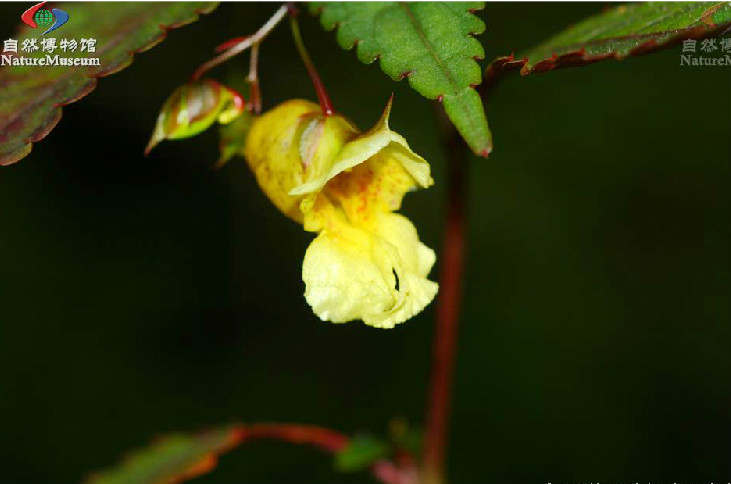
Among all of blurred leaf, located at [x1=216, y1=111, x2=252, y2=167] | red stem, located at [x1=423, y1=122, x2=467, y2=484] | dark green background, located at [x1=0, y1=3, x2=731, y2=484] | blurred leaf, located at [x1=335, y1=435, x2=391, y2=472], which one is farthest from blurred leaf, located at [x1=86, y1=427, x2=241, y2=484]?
dark green background, located at [x1=0, y1=3, x2=731, y2=484]

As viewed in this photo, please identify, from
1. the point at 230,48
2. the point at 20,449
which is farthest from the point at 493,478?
the point at 230,48

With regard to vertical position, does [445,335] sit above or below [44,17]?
below

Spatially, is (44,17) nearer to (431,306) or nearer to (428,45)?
(428,45)

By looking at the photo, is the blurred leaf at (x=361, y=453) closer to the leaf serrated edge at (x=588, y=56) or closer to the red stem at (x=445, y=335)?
the red stem at (x=445, y=335)

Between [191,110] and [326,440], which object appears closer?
[191,110]

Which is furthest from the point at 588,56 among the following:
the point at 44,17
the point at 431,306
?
the point at 431,306

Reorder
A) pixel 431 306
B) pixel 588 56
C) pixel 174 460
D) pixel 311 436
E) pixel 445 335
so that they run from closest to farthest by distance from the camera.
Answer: pixel 588 56
pixel 445 335
pixel 311 436
pixel 174 460
pixel 431 306

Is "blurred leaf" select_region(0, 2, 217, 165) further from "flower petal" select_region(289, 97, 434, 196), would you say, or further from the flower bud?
"flower petal" select_region(289, 97, 434, 196)
